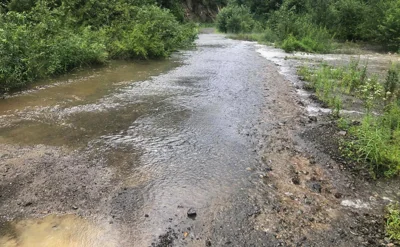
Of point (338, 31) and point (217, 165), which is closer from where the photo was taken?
point (217, 165)

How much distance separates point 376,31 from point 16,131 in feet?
68.5

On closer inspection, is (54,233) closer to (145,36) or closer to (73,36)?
(73,36)

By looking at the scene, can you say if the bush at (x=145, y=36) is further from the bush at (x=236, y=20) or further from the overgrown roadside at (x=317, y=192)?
the bush at (x=236, y=20)

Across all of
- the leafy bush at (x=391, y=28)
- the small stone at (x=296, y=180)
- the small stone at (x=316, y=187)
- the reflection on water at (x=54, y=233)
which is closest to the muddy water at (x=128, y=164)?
the reflection on water at (x=54, y=233)

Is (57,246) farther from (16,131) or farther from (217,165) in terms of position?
(16,131)

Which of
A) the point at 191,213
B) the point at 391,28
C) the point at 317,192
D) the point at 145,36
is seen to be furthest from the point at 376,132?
the point at 391,28

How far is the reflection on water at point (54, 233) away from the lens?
3.35 metres

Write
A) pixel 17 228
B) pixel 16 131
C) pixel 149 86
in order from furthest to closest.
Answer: pixel 149 86 < pixel 16 131 < pixel 17 228

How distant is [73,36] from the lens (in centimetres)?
1159

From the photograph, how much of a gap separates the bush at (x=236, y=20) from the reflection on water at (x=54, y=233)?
34541 mm

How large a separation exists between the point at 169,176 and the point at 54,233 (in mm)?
1704

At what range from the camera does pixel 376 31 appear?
798 inches

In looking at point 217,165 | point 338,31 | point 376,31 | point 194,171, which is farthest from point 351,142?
point 338,31

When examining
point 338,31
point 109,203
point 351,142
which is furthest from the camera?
point 338,31
